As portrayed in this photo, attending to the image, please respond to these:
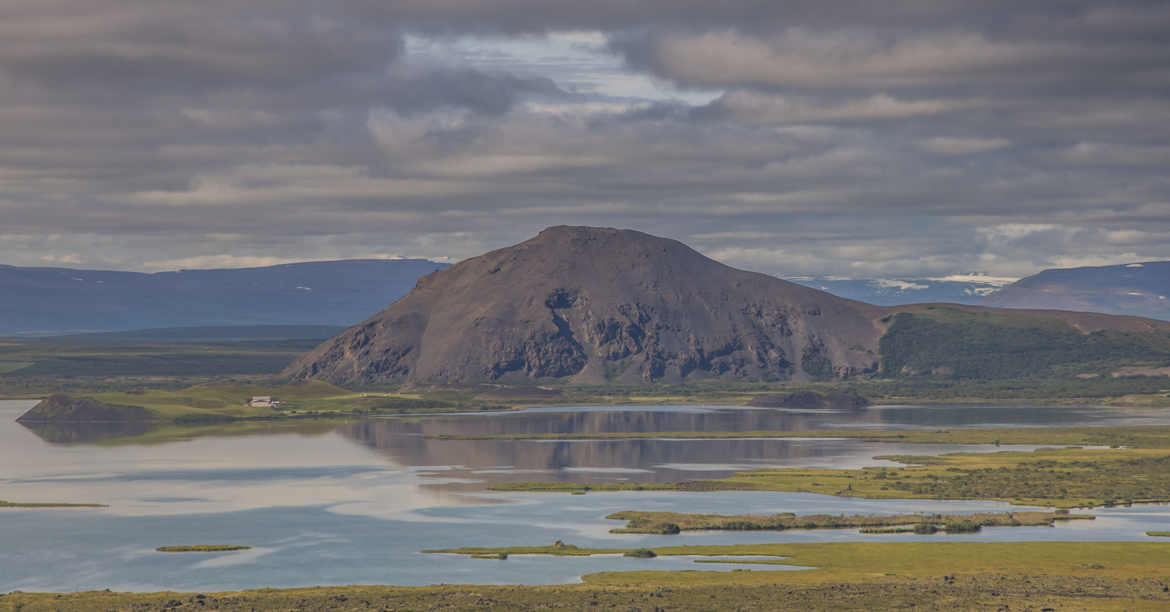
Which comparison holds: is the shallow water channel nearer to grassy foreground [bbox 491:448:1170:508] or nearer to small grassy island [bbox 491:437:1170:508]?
small grassy island [bbox 491:437:1170:508]

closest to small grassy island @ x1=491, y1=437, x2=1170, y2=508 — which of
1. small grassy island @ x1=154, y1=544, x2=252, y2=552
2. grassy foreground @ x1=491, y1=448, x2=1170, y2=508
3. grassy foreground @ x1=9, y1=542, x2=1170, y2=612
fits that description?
grassy foreground @ x1=491, y1=448, x2=1170, y2=508

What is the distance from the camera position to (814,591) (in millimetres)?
84375

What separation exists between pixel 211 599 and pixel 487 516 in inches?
1724

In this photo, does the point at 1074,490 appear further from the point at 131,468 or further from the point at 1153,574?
the point at 131,468

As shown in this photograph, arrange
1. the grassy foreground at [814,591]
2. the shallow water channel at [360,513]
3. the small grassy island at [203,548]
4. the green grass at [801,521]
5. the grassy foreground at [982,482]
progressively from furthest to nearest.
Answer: the grassy foreground at [982,482]
the green grass at [801,521]
the small grassy island at [203,548]
the shallow water channel at [360,513]
the grassy foreground at [814,591]

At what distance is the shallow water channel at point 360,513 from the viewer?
316ft

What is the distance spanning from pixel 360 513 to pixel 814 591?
179ft

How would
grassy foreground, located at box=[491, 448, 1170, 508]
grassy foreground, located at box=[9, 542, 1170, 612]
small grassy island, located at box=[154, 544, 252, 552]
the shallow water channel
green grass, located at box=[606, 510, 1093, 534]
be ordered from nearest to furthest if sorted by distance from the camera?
grassy foreground, located at box=[9, 542, 1170, 612], the shallow water channel, small grassy island, located at box=[154, 544, 252, 552], green grass, located at box=[606, 510, 1093, 534], grassy foreground, located at box=[491, 448, 1170, 508]

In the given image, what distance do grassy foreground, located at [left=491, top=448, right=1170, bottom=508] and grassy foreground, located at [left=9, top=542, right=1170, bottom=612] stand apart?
120 feet

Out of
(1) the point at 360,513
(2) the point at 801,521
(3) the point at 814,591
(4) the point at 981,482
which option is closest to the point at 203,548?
(1) the point at 360,513

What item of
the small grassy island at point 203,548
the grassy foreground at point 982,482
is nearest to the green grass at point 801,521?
the grassy foreground at point 982,482

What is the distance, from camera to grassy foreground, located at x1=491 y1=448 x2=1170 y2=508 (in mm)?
136375

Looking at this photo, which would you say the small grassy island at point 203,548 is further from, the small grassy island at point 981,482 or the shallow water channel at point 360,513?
the small grassy island at point 981,482

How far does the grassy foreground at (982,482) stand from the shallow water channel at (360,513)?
538cm
